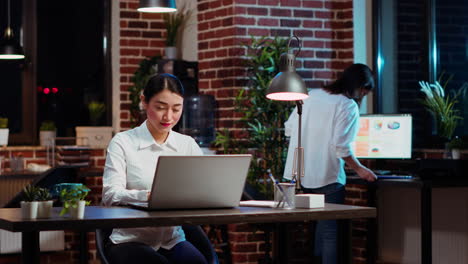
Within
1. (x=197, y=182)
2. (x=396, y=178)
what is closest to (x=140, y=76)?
(x=396, y=178)

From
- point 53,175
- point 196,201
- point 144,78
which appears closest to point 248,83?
point 144,78

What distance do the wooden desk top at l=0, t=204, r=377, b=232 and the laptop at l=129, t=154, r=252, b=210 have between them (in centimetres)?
4

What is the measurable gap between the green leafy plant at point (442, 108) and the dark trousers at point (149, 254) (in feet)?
9.59

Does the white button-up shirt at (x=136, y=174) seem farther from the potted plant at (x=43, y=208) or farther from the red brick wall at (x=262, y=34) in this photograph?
the red brick wall at (x=262, y=34)

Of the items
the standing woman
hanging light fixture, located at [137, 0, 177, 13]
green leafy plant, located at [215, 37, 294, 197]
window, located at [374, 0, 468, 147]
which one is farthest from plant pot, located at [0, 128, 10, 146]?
window, located at [374, 0, 468, 147]

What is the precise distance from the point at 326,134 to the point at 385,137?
2.87ft

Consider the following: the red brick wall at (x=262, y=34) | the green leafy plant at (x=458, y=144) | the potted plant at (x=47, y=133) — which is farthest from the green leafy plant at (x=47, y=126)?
the green leafy plant at (x=458, y=144)

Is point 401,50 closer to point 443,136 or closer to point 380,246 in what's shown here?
point 443,136

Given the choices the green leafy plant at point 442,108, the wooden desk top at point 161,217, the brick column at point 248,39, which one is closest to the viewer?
the wooden desk top at point 161,217

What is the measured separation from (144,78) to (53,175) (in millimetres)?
1223

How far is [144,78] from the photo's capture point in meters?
6.89

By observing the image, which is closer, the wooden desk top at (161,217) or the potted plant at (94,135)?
the wooden desk top at (161,217)

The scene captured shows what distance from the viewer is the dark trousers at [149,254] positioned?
3.31 meters

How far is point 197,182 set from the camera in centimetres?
316
